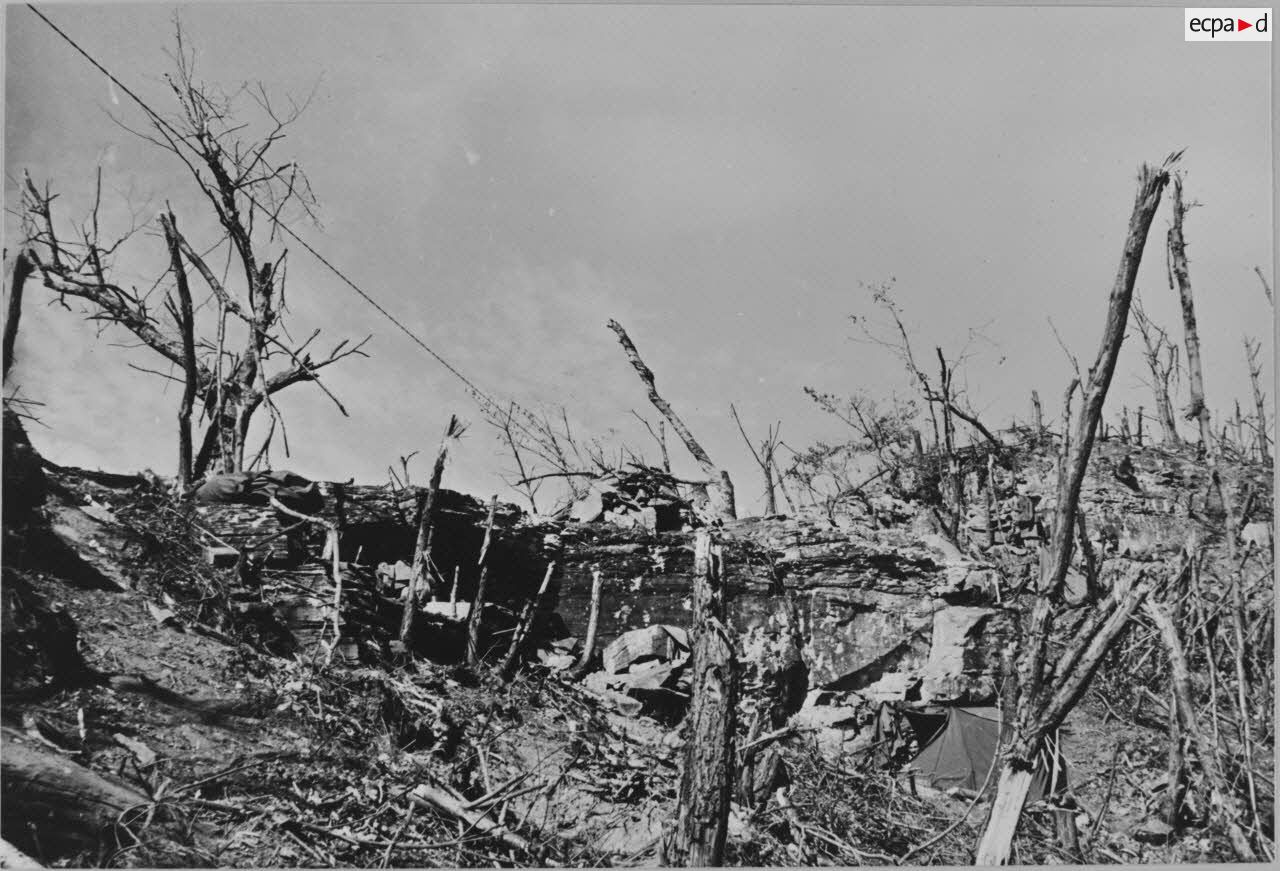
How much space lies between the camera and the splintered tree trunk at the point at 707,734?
15.3ft

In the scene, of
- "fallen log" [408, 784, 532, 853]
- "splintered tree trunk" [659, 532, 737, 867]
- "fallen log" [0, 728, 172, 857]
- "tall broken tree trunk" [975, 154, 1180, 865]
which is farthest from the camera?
"fallen log" [408, 784, 532, 853]

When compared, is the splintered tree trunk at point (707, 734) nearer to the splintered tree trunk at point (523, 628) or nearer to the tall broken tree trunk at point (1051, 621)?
the tall broken tree trunk at point (1051, 621)

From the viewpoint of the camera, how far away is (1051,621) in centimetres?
432

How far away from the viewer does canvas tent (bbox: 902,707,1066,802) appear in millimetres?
9484

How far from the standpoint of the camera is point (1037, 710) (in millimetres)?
4344

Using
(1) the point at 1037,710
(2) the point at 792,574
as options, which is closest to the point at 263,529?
(2) the point at 792,574

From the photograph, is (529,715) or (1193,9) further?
(529,715)

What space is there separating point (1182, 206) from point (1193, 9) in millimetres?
1703

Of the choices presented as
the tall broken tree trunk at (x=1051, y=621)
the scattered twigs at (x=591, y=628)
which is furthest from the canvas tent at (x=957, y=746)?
the tall broken tree trunk at (x=1051, y=621)

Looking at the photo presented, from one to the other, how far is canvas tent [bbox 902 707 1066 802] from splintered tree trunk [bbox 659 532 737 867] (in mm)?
5821

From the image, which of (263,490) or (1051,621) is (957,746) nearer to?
(1051,621)

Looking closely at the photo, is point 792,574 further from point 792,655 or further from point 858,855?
point 858,855

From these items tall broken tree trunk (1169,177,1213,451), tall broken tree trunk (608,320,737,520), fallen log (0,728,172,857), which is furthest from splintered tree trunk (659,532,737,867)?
tall broken tree trunk (1169,177,1213,451)

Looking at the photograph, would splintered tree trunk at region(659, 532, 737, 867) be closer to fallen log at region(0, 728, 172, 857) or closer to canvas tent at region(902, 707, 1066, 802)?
fallen log at region(0, 728, 172, 857)
